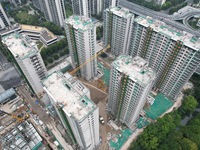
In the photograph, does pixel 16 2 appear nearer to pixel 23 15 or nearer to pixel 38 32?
pixel 23 15

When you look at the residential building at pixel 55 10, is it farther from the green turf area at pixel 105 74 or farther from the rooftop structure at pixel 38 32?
the green turf area at pixel 105 74

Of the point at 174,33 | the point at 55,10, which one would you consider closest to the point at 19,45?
the point at 55,10

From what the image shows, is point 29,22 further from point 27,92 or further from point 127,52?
point 127,52

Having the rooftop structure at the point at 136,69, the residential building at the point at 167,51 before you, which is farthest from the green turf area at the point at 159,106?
the rooftop structure at the point at 136,69

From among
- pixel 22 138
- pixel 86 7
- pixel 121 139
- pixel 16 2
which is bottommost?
pixel 121 139

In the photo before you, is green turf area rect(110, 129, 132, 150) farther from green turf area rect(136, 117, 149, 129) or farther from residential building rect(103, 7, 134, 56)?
residential building rect(103, 7, 134, 56)

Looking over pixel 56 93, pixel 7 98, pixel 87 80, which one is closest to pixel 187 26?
pixel 87 80

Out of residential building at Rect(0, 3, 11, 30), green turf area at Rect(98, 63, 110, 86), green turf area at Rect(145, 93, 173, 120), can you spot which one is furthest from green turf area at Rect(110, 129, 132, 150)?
residential building at Rect(0, 3, 11, 30)
